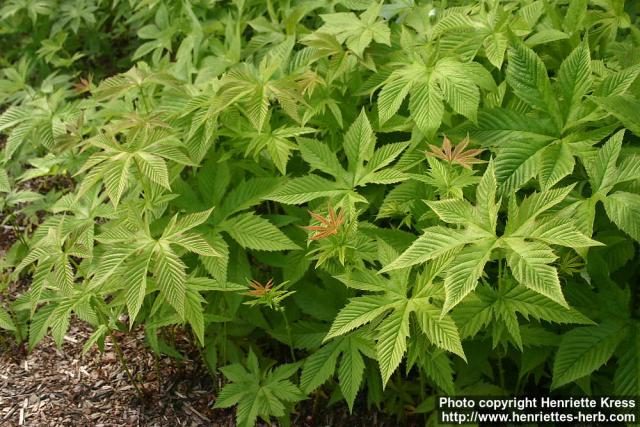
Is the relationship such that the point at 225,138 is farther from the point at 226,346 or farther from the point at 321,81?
the point at 226,346

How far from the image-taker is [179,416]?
2.92m

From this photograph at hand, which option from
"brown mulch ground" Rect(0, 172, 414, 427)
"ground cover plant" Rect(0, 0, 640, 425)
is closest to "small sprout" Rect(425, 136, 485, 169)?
"ground cover plant" Rect(0, 0, 640, 425)

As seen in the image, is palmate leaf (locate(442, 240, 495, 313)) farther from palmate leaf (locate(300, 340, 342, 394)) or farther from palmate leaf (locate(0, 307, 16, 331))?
palmate leaf (locate(0, 307, 16, 331))

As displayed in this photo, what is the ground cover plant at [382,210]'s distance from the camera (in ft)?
6.84

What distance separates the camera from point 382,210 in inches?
97.0

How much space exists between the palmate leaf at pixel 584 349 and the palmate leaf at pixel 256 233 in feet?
3.60

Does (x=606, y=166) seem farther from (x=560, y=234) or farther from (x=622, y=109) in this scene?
(x=560, y=234)

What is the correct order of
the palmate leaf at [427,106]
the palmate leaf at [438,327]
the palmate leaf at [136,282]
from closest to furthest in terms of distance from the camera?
the palmate leaf at [438,327] < the palmate leaf at [136,282] < the palmate leaf at [427,106]

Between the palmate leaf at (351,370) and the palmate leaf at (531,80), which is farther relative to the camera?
the palmate leaf at (351,370)

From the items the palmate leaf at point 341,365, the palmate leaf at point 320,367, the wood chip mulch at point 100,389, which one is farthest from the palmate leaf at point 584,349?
the wood chip mulch at point 100,389

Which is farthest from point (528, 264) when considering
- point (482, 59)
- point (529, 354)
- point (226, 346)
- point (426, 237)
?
point (226, 346)

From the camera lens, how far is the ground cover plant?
2084mm

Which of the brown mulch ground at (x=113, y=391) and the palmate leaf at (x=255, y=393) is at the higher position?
the palmate leaf at (x=255, y=393)

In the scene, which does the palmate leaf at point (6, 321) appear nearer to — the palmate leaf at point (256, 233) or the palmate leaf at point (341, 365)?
the palmate leaf at point (256, 233)
